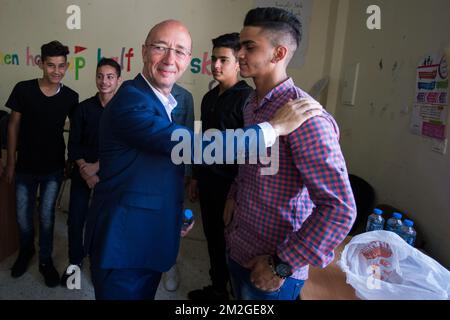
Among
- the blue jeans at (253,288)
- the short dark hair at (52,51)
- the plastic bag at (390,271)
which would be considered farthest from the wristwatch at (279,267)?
the short dark hair at (52,51)

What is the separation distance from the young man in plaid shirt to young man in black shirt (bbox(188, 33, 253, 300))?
673 millimetres

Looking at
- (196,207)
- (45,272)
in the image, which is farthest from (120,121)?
(196,207)

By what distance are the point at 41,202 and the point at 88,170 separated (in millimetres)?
443

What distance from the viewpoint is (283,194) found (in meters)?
0.91

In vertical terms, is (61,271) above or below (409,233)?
below

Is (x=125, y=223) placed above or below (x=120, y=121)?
below

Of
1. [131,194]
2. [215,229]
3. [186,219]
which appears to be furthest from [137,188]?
[215,229]

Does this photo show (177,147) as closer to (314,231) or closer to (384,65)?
(314,231)

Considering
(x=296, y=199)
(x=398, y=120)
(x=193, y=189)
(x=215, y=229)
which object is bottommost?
(x=215, y=229)

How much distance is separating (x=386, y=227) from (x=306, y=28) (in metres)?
2.08

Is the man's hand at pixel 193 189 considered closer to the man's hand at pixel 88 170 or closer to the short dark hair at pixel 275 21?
the man's hand at pixel 88 170

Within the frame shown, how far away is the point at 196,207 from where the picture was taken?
10.8ft

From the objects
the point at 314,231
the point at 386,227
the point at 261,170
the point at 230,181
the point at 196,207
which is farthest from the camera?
the point at 196,207

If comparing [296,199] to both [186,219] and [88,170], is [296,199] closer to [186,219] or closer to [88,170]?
[186,219]
